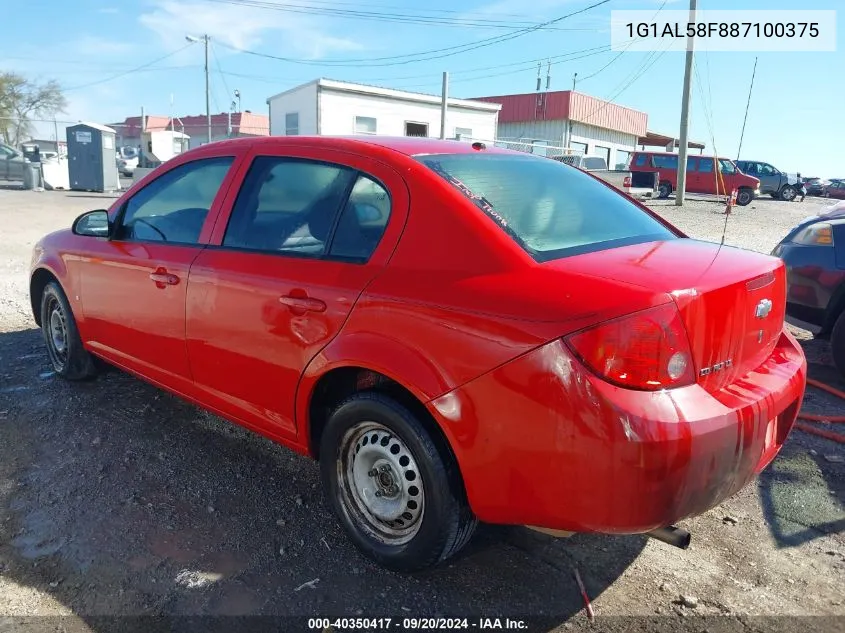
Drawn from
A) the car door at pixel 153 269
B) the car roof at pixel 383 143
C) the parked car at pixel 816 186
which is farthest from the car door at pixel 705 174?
the car door at pixel 153 269

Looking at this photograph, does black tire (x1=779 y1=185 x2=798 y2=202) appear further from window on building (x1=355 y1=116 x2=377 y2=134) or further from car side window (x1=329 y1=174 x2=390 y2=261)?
car side window (x1=329 y1=174 x2=390 y2=261)

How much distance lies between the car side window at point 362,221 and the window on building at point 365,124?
2497 centimetres

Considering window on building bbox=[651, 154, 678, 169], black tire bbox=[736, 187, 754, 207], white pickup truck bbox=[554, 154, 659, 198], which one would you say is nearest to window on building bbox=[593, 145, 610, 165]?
window on building bbox=[651, 154, 678, 169]

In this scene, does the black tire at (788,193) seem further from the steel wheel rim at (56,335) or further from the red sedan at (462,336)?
the steel wheel rim at (56,335)

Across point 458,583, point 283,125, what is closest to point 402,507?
point 458,583

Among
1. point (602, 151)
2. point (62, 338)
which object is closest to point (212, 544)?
point (62, 338)

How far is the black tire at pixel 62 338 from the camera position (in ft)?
14.0

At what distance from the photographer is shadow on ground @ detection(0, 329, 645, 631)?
7.96 ft

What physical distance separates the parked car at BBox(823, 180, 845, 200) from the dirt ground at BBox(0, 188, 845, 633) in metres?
41.1

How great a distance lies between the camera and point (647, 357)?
1.94m

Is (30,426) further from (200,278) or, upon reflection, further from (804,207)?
(804,207)

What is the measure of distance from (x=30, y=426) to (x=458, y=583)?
110 inches

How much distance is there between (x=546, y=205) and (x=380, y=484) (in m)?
1.30

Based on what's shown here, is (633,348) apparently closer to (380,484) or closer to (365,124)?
(380,484)
